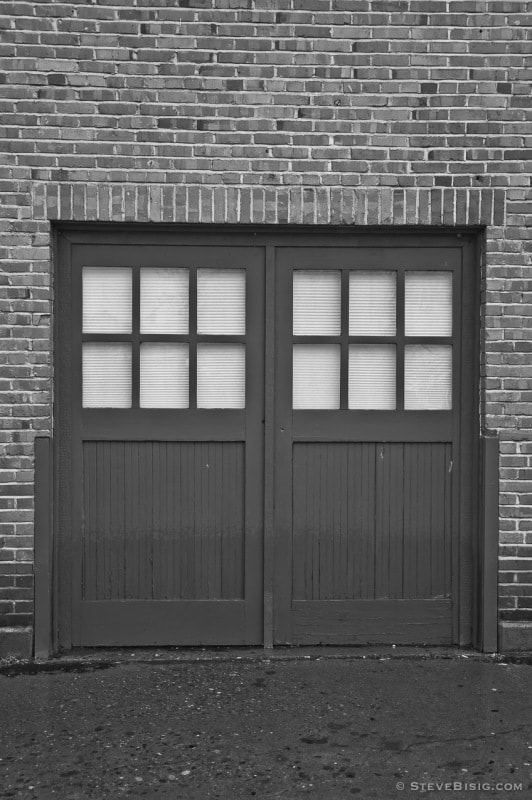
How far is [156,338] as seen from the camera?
5402 millimetres

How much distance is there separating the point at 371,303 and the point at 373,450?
2.96 ft

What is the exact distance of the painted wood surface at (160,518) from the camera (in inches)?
213

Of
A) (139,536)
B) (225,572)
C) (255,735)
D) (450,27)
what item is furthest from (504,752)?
(450,27)

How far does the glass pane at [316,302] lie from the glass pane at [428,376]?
0.51m

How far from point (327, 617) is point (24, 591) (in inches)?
71.5

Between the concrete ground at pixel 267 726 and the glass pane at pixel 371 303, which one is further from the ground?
the glass pane at pixel 371 303

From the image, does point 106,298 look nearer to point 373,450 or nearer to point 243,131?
point 243,131

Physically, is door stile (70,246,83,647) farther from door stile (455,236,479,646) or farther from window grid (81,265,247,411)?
door stile (455,236,479,646)

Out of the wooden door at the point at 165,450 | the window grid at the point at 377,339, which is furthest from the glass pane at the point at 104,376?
the window grid at the point at 377,339

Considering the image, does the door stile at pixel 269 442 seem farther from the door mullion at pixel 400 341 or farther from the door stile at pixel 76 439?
the door stile at pixel 76 439

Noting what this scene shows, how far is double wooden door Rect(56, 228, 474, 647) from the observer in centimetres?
539

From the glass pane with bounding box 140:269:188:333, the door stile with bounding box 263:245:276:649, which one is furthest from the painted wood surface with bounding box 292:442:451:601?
the glass pane with bounding box 140:269:188:333

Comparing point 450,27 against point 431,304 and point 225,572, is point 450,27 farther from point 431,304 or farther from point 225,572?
point 225,572

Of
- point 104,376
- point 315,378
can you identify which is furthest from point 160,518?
point 315,378
